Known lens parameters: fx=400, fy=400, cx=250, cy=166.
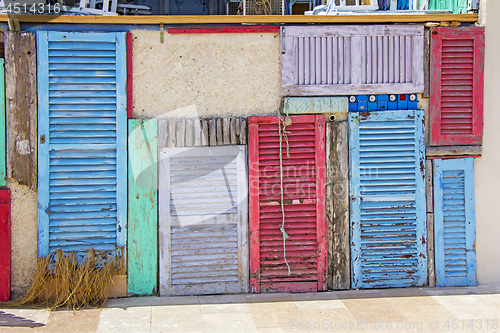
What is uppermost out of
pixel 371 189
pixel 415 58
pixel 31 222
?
pixel 415 58

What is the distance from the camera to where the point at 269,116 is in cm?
467

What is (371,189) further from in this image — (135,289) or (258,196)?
(135,289)

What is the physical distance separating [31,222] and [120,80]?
189 centimetres

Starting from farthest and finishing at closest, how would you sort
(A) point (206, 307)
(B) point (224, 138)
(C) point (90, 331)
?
1. (B) point (224, 138)
2. (A) point (206, 307)
3. (C) point (90, 331)

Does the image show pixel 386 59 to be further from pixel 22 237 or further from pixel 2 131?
pixel 22 237

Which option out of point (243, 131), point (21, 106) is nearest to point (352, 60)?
point (243, 131)

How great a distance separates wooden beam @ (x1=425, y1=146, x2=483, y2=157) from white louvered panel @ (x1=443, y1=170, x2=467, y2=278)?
0.73 feet

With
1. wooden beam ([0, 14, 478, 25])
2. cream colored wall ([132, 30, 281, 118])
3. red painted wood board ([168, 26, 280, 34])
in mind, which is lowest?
cream colored wall ([132, 30, 281, 118])

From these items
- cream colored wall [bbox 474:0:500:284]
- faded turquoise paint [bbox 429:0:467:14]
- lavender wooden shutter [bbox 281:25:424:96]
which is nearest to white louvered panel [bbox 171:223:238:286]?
lavender wooden shutter [bbox 281:25:424:96]

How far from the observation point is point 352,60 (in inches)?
187

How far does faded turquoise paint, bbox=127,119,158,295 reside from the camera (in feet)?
15.0

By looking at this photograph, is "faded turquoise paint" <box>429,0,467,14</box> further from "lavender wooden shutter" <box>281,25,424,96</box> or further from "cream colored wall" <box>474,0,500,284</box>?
"lavender wooden shutter" <box>281,25,424,96</box>

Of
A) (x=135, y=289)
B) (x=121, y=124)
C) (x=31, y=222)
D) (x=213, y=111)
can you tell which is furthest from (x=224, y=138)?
(x=31, y=222)

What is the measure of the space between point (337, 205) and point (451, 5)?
2995mm
